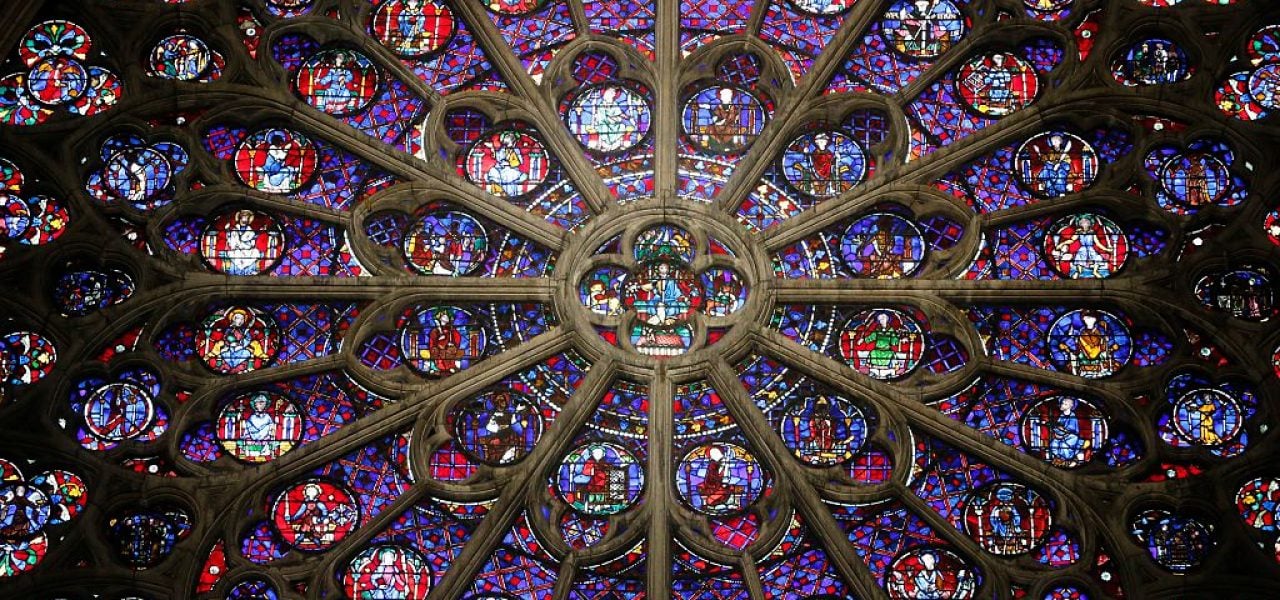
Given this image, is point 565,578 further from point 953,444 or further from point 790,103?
point 790,103

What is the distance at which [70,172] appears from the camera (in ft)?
77.3

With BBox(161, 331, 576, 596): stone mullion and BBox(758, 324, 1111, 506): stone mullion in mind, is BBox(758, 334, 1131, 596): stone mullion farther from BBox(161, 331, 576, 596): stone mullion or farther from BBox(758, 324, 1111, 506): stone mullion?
BBox(161, 331, 576, 596): stone mullion

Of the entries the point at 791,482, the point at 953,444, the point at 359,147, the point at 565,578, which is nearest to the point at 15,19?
the point at 359,147

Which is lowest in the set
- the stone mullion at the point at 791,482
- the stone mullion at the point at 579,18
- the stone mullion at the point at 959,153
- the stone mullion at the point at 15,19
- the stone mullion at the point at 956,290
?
the stone mullion at the point at 791,482

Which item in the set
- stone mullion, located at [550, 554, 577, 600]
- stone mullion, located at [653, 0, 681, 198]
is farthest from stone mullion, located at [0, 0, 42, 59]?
stone mullion, located at [550, 554, 577, 600]

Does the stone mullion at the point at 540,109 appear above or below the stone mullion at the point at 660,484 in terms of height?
above

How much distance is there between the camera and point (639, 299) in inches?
926

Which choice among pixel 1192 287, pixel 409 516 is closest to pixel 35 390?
pixel 409 516

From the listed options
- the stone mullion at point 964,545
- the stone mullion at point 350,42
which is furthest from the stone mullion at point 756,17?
the stone mullion at point 964,545

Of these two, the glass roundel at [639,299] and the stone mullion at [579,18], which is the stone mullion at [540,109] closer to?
the glass roundel at [639,299]

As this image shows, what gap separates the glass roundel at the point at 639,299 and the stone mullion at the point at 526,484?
3 cm

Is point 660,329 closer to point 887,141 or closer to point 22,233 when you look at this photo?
point 887,141

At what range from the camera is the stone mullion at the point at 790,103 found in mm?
23750

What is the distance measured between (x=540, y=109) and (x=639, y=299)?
1.64 metres
